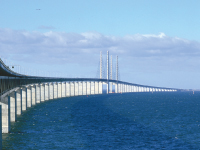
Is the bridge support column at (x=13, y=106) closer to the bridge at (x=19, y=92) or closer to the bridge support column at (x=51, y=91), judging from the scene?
the bridge at (x=19, y=92)

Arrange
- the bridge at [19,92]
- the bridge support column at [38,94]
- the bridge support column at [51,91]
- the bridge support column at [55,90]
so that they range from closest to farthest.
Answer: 1. the bridge at [19,92]
2. the bridge support column at [38,94]
3. the bridge support column at [51,91]
4. the bridge support column at [55,90]

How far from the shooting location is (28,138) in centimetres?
5297

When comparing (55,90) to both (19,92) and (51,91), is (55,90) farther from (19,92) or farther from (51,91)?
(19,92)

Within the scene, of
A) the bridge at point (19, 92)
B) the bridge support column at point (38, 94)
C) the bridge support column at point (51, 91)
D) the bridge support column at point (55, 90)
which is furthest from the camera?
the bridge support column at point (55, 90)

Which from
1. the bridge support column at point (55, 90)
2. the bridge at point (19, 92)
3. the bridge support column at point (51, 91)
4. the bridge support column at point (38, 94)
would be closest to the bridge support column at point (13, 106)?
the bridge at point (19, 92)

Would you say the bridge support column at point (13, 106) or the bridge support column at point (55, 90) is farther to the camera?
the bridge support column at point (55, 90)

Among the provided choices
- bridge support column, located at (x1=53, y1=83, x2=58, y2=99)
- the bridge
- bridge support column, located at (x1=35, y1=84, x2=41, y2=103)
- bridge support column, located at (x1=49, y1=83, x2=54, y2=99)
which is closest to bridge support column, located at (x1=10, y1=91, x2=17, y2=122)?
the bridge

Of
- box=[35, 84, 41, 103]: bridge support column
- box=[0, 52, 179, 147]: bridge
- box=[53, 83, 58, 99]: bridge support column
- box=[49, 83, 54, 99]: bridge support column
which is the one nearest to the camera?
box=[0, 52, 179, 147]: bridge

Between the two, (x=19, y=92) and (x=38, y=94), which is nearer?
(x=19, y=92)

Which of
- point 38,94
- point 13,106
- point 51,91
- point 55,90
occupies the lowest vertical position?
point 13,106

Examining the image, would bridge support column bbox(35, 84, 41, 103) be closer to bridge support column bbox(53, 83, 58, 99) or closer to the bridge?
the bridge

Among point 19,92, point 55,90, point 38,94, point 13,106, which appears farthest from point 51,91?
point 13,106

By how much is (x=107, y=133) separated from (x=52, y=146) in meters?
14.2

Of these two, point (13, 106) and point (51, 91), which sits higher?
point (51, 91)
